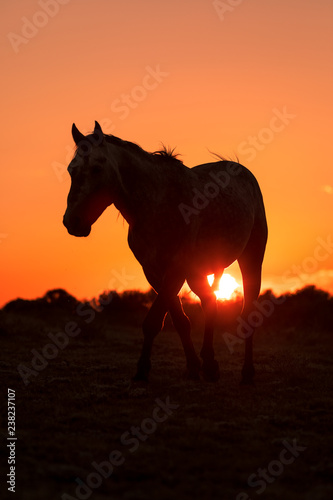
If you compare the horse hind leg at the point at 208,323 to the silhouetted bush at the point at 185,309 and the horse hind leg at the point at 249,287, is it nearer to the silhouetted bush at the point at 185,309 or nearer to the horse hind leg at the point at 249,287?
the horse hind leg at the point at 249,287

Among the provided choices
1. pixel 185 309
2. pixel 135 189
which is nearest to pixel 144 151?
pixel 135 189

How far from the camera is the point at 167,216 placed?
699 cm

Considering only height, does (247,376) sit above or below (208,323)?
below

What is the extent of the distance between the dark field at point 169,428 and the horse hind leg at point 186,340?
215 mm

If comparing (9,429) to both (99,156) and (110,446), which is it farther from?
(99,156)

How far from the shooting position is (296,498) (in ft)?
11.4

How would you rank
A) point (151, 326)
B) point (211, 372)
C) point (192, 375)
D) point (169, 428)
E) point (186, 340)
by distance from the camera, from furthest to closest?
point (186, 340) → point (192, 375) → point (211, 372) → point (151, 326) → point (169, 428)

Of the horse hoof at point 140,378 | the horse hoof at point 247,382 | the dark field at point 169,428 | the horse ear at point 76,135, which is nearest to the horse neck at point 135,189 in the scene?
the horse ear at point 76,135

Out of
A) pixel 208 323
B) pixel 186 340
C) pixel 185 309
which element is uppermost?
pixel 185 309

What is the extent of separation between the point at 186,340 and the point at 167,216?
5.89 ft

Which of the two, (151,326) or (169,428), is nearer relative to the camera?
(169,428)

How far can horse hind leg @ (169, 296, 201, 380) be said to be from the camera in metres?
7.70

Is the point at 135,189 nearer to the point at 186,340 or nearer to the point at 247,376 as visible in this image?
the point at 186,340

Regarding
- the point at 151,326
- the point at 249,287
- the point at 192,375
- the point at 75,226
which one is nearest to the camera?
the point at 75,226
